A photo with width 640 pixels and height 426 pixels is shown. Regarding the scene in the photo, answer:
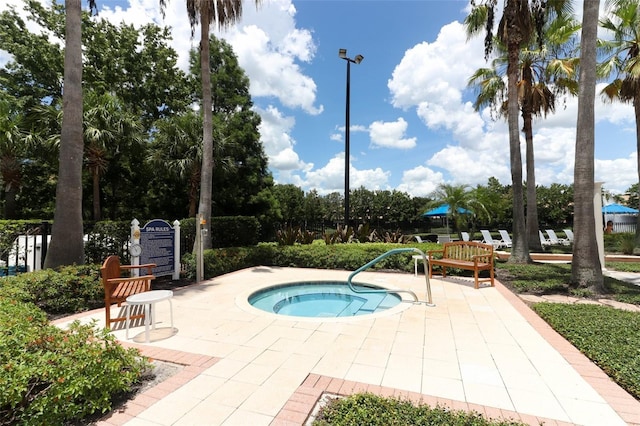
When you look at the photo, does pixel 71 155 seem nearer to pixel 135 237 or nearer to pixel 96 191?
pixel 135 237

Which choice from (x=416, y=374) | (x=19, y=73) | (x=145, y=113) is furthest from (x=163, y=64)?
(x=416, y=374)

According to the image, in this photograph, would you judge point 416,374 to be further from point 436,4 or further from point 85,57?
point 85,57

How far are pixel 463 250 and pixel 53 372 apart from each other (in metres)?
8.16

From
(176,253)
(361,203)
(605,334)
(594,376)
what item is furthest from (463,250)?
(361,203)

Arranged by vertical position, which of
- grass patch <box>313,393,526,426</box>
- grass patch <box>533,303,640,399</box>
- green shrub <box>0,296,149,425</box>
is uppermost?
green shrub <box>0,296,149,425</box>

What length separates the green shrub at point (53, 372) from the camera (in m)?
2.09

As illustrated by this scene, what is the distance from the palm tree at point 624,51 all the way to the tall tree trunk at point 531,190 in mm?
3745

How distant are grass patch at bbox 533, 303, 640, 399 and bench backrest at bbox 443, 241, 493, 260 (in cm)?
238

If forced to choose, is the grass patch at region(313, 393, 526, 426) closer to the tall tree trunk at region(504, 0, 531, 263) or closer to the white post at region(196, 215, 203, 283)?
the white post at region(196, 215, 203, 283)

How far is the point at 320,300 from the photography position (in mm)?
7316

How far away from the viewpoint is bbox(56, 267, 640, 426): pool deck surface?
2.52 m

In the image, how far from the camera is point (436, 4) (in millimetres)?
9922

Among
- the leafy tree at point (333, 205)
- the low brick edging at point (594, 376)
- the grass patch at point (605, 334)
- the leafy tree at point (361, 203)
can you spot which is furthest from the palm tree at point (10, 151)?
the leafy tree at point (333, 205)

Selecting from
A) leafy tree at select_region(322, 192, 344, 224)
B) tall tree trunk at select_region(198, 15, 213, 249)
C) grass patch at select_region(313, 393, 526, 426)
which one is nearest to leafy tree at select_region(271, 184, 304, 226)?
leafy tree at select_region(322, 192, 344, 224)
